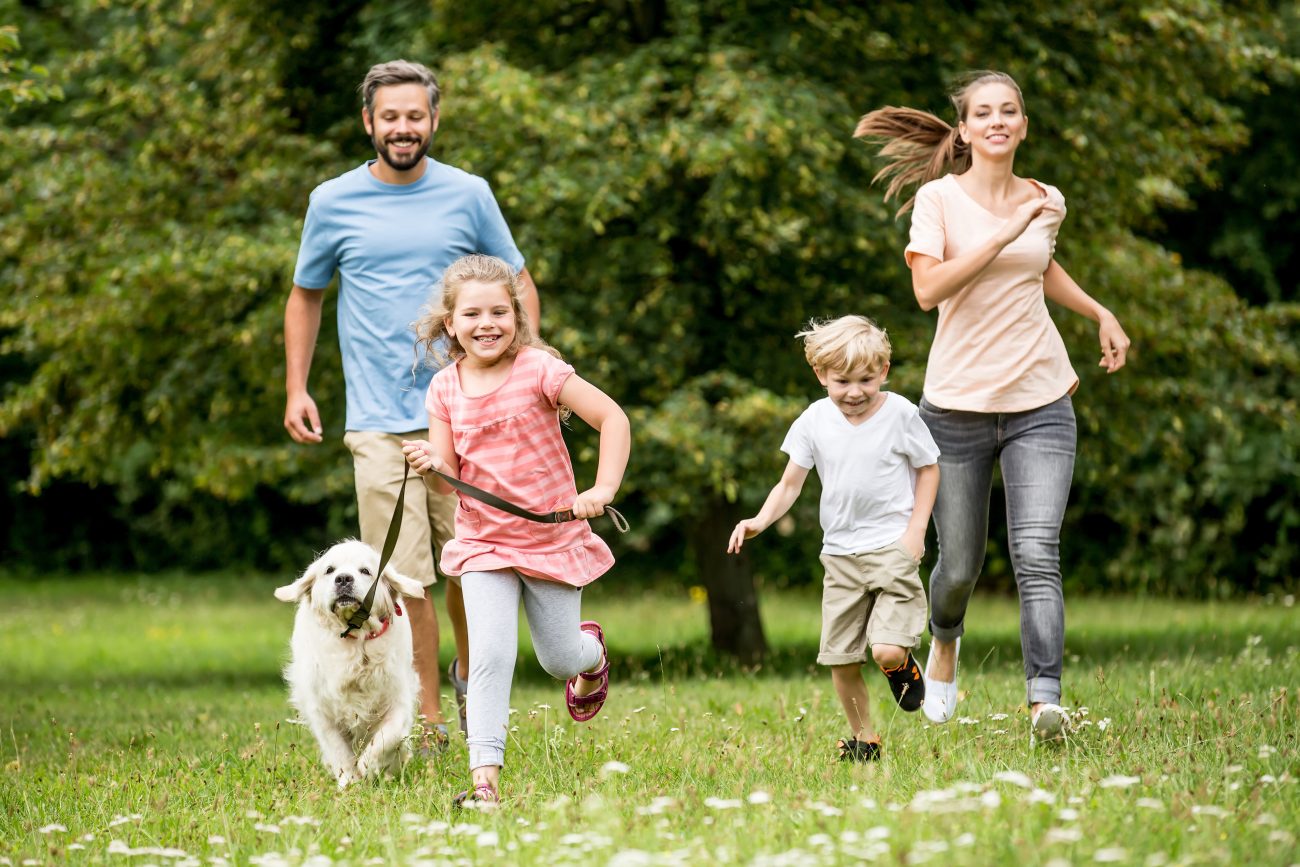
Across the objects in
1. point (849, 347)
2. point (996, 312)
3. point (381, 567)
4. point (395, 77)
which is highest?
point (395, 77)

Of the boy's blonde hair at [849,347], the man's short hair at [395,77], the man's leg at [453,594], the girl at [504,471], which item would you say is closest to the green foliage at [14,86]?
the man's short hair at [395,77]

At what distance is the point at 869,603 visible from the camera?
491 centimetres

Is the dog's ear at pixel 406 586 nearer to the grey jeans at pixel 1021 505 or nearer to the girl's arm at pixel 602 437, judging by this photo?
the girl's arm at pixel 602 437

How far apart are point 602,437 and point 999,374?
57.2 inches

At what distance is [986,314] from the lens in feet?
16.9

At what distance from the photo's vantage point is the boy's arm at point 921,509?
478 centimetres

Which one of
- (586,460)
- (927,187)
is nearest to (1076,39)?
(586,460)

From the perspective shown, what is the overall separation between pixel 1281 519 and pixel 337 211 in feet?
38.8

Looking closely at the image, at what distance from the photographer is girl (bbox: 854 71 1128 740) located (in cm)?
506

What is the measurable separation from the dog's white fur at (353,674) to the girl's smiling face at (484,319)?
886mm

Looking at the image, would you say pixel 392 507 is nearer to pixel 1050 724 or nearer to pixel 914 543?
pixel 914 543

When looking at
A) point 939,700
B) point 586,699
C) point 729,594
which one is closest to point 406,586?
point 586,699

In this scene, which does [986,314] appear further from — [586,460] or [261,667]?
[261,667]

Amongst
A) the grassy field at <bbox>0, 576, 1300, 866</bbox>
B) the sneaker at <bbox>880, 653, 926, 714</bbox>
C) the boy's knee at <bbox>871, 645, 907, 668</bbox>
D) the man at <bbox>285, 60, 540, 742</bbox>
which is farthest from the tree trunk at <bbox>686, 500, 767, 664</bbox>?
the boy's knee at <bbox>871, 645, 907, 668</bbox>
